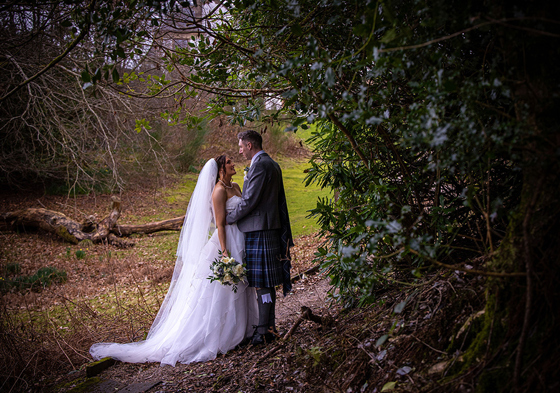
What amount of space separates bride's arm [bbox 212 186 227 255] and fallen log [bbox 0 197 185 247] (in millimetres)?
6680

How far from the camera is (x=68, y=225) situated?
966cm

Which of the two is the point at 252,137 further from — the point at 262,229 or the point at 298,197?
the point at 298,197

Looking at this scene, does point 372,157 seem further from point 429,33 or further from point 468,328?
point 468,328

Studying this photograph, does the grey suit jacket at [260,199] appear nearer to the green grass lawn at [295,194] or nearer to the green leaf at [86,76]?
the green leaf at [86,76]

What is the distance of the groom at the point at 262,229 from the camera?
12.0ft

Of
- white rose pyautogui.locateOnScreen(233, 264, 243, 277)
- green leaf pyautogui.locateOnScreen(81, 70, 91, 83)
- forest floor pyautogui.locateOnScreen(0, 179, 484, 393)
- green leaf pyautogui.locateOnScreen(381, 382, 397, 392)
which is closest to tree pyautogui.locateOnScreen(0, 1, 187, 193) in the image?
forest floor pyautogui.locateOnScreen(0, 179, 484, 393)

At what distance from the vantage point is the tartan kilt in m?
3.69

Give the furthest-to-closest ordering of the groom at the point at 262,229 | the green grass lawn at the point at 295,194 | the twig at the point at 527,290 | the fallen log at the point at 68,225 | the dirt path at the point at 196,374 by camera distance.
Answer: the green grass lawn at the point at 295,194 < the fallen log at the point at 68,225 < the groom at the point at 262,229 < the dirt path at the point at 196,374 < the twig at the point at 527,290

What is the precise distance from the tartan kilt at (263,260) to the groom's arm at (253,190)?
289mm

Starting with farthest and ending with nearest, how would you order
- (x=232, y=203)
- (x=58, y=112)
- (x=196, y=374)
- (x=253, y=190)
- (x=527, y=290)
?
(x=58, y=112) < (x=232, y=203) < (x=253, y=190) < (x=196, y=374) < (x=527, y=290)

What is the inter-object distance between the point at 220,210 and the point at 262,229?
0.52 m

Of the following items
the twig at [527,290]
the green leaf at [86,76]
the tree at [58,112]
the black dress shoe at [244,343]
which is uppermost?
the tree at [58,112]

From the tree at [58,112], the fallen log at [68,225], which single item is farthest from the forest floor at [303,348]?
the fallen log at [68,225]

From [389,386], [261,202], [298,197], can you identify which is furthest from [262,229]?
[298,197]
